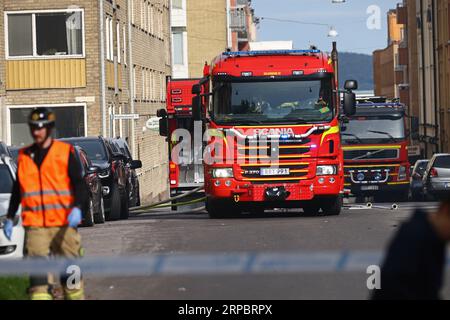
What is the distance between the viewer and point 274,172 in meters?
23.3

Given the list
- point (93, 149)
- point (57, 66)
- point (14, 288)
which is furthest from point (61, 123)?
point (14, 288)

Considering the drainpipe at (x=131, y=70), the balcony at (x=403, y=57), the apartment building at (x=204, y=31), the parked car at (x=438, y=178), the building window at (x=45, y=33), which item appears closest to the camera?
the parked car at (x=438, y=178)

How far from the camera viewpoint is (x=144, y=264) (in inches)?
475

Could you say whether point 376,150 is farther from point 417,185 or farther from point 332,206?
point 332,206

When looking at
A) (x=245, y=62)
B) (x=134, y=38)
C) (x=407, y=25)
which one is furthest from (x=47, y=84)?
(x=407, y=25)

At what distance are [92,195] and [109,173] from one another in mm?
2761

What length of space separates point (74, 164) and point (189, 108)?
20.5 metres

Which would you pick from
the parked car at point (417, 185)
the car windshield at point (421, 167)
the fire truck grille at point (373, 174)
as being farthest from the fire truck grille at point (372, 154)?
the car windshield at point (421, 167)

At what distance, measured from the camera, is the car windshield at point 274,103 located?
23.1 m

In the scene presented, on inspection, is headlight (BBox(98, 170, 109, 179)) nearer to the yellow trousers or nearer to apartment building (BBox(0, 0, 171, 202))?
apartment building (BBox(0, 0, 171, 202))

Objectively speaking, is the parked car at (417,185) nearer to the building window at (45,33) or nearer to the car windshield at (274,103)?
the building window at (45,33)

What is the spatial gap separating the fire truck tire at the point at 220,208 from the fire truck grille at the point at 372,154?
10.9 meters
